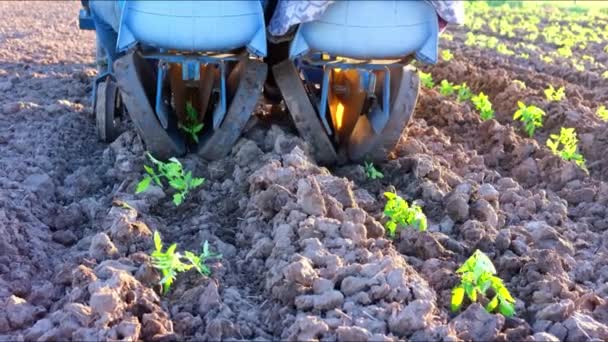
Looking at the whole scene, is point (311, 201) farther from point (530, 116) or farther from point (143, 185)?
point (530, 116)

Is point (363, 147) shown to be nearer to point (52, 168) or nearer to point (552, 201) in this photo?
point (552, 201)

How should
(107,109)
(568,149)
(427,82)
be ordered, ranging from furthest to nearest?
(427,82)
(568,149)
(107,109)

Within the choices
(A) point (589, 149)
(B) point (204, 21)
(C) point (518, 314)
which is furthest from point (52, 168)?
(A) point (589, 149)

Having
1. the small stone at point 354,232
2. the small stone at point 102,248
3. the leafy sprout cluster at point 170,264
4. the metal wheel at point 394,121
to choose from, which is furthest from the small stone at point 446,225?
the small stone at point 102,248

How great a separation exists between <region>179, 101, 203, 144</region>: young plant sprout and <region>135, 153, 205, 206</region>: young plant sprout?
0.45 meters

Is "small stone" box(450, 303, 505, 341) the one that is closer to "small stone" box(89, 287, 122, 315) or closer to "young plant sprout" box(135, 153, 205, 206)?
"small stone" box(89, 287, 122, 315)

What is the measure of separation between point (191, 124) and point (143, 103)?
528mm

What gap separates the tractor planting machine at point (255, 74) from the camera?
4211 mm

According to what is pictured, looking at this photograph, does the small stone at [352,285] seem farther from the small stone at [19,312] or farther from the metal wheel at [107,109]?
the metal wheel at [107,109]

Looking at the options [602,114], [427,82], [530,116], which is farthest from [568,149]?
[427,82]

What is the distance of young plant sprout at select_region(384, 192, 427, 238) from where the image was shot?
3.94 m

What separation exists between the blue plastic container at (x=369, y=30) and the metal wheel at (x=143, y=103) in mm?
903

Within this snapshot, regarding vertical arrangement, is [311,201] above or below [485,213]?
above

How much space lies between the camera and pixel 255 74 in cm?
460
